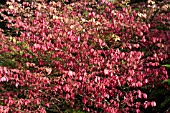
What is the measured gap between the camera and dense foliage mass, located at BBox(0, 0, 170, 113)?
646cm

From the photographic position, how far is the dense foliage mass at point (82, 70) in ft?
21.2

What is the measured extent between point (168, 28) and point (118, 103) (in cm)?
362

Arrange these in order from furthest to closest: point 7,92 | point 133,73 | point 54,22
A: point 54,22 → point 7,92 → point 133,73

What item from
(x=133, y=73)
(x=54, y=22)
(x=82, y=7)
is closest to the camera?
(x=133, y=73)

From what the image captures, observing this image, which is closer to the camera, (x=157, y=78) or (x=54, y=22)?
(x=157, y=78)

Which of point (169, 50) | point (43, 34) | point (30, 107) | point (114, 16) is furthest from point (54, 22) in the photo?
point (169, 50)

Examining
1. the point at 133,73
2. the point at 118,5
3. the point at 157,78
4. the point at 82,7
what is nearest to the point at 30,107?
the point at 133,73

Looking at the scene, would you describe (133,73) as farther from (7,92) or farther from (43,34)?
(7,92)

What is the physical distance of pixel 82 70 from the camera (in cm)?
657

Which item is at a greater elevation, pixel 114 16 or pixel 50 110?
pixel 114 16

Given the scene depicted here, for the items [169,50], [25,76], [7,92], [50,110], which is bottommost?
[50,110]

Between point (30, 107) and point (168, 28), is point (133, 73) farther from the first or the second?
point (168, 28)

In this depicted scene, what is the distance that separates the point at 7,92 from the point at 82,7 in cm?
460

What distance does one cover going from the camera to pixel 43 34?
24.4ft
